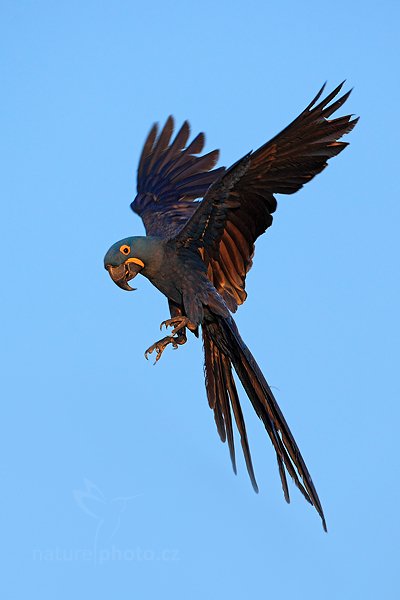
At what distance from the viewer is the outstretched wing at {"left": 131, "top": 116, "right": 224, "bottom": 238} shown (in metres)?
10.9

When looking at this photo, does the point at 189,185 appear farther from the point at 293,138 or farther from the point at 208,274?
the point at 293,138

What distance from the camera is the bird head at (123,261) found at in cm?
908

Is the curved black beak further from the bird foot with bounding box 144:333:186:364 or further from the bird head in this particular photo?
the bird foot with bounding box 144:333:186:364

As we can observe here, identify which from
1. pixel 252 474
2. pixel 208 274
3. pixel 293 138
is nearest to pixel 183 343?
pixel 208 274

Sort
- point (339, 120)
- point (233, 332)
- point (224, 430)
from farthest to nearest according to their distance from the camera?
point (224, 430) → point (233, 332) → point (339, 120)

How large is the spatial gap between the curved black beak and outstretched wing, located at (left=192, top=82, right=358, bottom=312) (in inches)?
28.3

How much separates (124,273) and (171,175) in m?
2.62

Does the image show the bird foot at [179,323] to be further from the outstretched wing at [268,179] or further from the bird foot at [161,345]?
the outstretched wing at [268,179]

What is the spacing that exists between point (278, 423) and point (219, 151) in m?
4.09

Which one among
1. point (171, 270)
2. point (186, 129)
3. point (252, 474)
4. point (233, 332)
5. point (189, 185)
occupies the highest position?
point (186, 129)

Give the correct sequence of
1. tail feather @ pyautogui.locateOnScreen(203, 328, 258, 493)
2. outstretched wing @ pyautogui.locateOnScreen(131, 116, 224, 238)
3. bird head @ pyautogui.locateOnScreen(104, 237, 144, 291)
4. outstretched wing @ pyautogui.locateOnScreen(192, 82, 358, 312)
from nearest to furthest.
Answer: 1. outstretched wing @ pyautogui.locateOnScreen(192, 82, 358, 312)
2. bird head @ pyautogui.locateOnScreen(104, 237, 144, 291)
3. tail feather @ pyautogui.locateOnScreen(203, 328, 258, 493)
4. outstretched wing @ pyautogui.locateOnScreen(131, 116, 224, 238)

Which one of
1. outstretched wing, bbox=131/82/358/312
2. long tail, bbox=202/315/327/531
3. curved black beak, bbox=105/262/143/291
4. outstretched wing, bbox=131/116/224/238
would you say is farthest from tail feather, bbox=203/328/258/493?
outstretched wing, bbox=131/116/224/238

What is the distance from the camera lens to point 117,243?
915 cm

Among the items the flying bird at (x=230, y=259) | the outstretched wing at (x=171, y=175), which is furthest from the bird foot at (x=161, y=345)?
the outstretched wing at (x=171, y=175)
